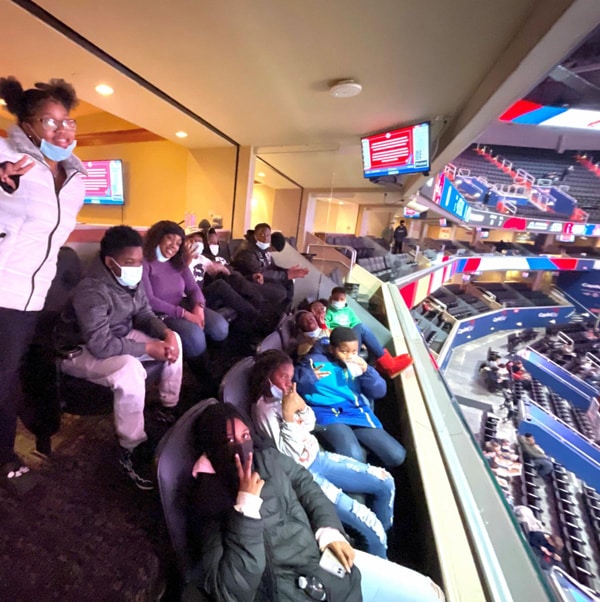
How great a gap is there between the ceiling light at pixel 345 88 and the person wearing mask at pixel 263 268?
4.62ft

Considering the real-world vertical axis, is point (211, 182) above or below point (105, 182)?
above

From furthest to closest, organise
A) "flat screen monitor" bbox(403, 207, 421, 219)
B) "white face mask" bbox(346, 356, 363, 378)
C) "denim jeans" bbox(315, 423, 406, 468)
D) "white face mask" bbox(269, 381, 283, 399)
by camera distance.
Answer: "flat screen monitor" bbox(403, 207, 421, 219)
"white face mask" bbox(346, 356, 363, 378)
"denim jeans" bbox(315, 423, 406, 468)
"white face mask" bbox(269, 381, 283, 399)

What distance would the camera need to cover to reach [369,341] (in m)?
2.86

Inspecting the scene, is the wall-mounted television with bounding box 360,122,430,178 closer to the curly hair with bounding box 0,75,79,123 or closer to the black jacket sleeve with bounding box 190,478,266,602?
the curly hair with bounding box 0,75,79,123

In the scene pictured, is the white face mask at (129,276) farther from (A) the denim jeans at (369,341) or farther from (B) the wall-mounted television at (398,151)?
(B) the wall-mounted television at (398,151)

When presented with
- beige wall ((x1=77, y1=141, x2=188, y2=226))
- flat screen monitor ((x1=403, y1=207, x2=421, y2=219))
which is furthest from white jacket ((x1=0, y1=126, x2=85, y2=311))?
flat screen monitor ((x1=403, y1=207, x2=421, y2=219))

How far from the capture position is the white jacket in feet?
3.54

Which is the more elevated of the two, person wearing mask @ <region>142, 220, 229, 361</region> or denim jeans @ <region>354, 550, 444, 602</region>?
person wearing mask @ <region>142, 220, 229, 361</region>

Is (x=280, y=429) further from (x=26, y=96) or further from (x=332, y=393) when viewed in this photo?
(x=26, y=96)

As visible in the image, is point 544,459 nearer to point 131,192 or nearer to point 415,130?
point 415,130

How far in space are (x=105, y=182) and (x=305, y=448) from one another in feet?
21.8

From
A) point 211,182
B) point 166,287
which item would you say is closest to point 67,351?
point 166,287

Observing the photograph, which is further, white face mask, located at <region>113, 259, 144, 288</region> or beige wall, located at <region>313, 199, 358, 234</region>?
beige wall, located at <region>313, 199, 358, 234</region>

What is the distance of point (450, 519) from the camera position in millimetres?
1259
